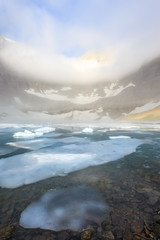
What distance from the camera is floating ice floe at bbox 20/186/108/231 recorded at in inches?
110

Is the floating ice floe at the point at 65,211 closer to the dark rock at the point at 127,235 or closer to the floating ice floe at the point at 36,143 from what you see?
the dark rock at the point at 127,235

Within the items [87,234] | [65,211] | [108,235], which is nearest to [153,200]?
[108,235]

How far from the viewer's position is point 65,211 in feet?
10.3

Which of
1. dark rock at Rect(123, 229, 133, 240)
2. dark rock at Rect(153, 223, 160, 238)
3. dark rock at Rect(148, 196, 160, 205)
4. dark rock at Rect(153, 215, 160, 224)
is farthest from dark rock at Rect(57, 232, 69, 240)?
dark rock at Rect(148, 196, 160, 205)

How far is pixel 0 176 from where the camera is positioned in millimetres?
5145

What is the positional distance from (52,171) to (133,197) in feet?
11.6

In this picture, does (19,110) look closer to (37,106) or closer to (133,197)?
(37,106)

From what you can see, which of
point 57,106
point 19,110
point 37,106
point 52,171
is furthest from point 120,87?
point 52,171

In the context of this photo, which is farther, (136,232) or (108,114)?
(108,114)

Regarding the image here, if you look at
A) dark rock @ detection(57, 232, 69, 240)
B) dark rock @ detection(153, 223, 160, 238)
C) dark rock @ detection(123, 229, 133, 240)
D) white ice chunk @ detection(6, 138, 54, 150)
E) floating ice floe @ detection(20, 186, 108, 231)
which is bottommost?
dark rock @ detection(123, 229, 133, 240)

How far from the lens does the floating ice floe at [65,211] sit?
2783mm

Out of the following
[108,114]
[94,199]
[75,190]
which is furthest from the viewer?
[108,114]

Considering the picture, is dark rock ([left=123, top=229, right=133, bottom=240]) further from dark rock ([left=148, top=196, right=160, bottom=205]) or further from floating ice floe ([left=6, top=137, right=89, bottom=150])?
floating ice floe ([left=6, top=137, right=89, bottom=150])

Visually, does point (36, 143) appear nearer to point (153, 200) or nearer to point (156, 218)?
point (153, 200)
